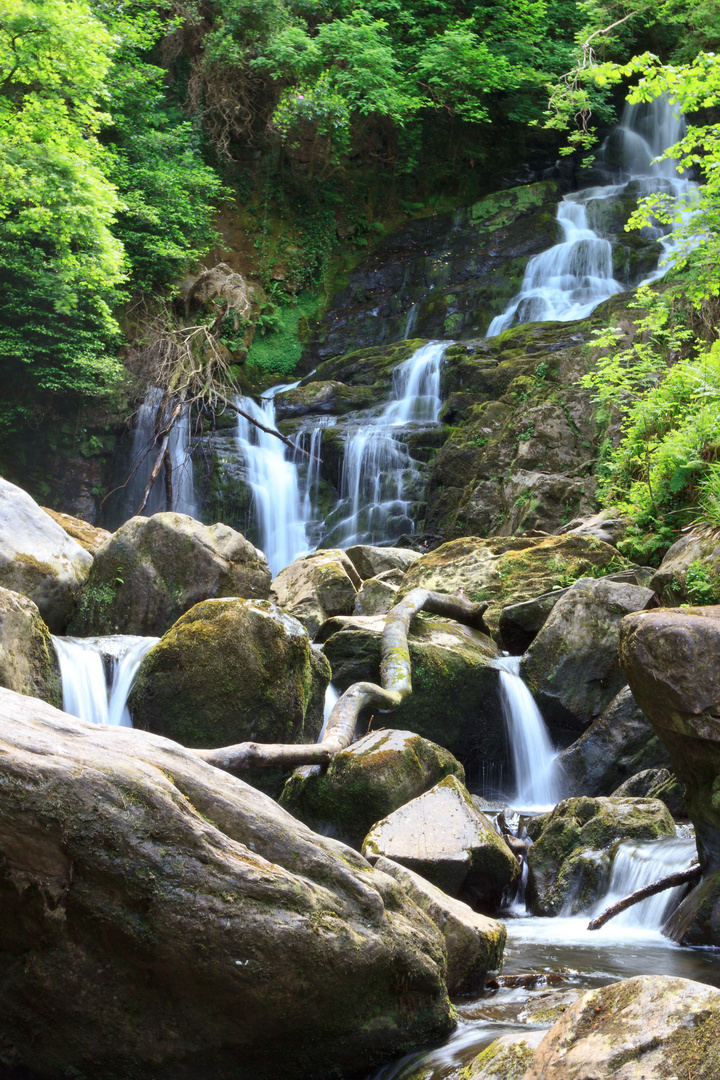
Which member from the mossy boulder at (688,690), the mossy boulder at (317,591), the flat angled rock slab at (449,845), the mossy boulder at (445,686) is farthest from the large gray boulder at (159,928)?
the mossy boulder at (317,591)

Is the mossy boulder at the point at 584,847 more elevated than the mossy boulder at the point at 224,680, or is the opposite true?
the mossy boulder at the point at 224,680

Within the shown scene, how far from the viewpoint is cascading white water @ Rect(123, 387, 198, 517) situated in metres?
17.1

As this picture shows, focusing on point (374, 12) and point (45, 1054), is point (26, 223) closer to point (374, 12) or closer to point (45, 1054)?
point (45, 1054)

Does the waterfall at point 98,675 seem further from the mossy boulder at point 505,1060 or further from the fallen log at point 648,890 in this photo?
the mossy boulder at point 505,1060

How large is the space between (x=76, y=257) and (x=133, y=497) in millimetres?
4909

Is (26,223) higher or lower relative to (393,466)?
higher

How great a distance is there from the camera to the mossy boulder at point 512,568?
931 centimetres

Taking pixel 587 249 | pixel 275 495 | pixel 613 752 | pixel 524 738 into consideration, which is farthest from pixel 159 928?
pixel 587 249

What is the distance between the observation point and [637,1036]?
200 cm

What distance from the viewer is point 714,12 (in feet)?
68.0

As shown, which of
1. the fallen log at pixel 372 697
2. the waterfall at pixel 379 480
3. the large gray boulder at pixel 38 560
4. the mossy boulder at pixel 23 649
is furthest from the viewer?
the waterfall at pixel 379 480

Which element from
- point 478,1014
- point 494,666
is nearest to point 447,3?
point 494,666

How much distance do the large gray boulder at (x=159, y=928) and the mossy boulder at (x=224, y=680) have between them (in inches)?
134

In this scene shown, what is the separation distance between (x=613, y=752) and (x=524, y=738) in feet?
3.32
